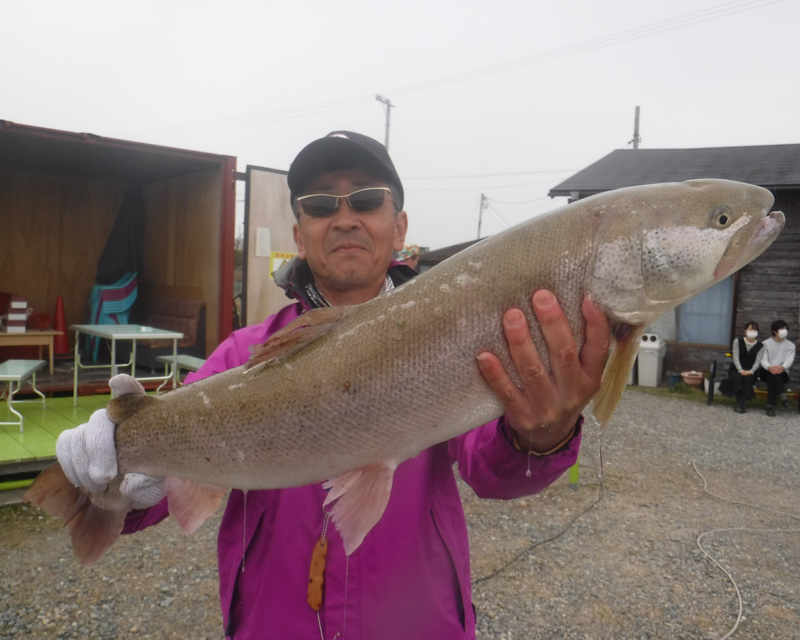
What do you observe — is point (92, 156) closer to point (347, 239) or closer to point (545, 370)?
point (347, 239)

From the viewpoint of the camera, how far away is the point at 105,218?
12141 millimetres

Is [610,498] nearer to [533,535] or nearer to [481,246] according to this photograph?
[533,535]

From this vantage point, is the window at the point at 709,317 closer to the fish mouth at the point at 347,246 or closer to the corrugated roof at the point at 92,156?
the corrugated roof at the point at 92,156

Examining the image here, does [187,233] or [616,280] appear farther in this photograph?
[187,233]

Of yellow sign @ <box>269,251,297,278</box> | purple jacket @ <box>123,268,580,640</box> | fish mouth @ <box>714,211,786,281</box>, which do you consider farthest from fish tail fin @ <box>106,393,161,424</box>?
yellow sign @ <box>269,251,297,278</box>

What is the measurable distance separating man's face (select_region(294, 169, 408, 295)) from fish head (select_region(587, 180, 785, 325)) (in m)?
0.96

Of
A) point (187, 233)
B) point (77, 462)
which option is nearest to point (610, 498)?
point (77, 462)

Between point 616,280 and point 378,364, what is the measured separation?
0.77 metres

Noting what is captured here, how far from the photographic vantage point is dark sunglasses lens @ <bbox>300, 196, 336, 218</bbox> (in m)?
2.44

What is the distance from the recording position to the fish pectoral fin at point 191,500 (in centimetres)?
203

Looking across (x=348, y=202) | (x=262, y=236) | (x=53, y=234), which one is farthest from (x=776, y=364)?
(x=53, y=234)

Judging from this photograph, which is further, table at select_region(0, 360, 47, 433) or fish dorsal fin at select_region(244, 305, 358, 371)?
table at select_region(0, 360, 47, 433)

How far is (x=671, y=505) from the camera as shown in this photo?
615 centimetres

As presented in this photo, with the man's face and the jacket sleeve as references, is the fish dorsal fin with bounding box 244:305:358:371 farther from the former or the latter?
the jacket sleeve
